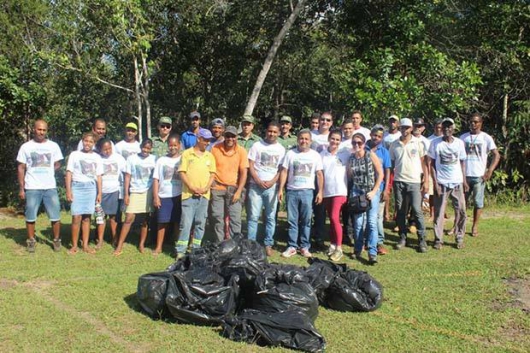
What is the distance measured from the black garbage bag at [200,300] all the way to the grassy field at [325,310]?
0.10 metres

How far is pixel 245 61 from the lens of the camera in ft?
46.3

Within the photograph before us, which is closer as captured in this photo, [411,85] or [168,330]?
[168,330]

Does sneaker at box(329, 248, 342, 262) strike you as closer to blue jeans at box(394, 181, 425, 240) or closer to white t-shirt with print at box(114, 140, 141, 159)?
blue jeans at box(394, 181, 425, 240)

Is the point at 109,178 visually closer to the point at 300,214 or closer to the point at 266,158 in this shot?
the point at 266,158

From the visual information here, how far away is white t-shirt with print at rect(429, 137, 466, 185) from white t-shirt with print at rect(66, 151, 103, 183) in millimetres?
4985

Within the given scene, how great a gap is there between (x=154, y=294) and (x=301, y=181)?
9.81ft

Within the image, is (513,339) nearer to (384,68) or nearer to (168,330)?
(168,330)

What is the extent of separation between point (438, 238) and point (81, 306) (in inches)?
204

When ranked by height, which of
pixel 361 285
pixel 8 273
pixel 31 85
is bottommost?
pixel 8 273

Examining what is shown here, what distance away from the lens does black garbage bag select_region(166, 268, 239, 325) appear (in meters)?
4.71

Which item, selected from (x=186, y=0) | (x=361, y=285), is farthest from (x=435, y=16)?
(x=361, y=285)

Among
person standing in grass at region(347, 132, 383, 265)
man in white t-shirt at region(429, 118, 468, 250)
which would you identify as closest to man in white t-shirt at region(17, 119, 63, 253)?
person standing in grass at region(347, 132, 383, 265)

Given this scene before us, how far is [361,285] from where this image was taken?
5289 mm

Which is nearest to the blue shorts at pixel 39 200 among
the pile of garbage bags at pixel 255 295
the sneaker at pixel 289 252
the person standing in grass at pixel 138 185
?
the person standing in grass at pixel 138 185
